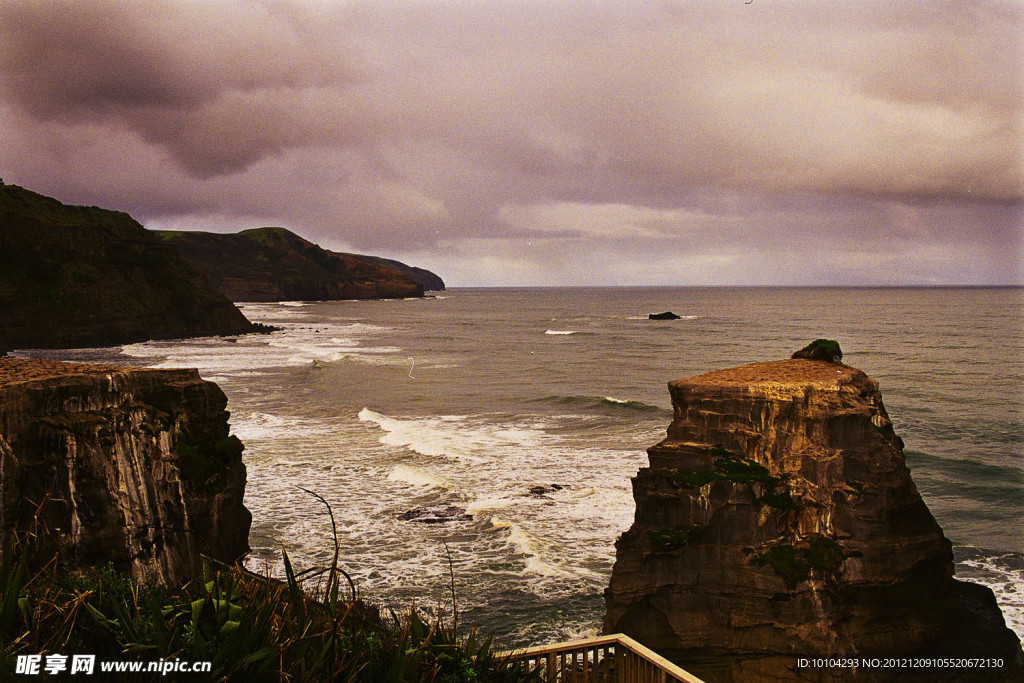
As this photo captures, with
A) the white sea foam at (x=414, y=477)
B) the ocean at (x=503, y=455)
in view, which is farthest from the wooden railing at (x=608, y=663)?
the white sea foam at (x=414, y=477)

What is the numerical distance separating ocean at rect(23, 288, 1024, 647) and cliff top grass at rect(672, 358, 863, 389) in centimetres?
519

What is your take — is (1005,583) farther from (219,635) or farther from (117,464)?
(117,464)

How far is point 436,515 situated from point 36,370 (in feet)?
33.6

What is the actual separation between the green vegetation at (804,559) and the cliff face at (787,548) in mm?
18

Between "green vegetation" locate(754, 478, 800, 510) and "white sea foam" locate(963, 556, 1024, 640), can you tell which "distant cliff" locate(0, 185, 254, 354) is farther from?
"white sea foam" locate(963, 556, 1024, 640)

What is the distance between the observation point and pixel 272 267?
154125 mm

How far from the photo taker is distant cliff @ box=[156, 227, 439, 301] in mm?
144500

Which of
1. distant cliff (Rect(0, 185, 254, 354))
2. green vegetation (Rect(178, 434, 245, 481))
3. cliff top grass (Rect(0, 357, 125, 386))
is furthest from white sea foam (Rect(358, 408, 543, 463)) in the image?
distant cliff (Rect(0, 185, 254, 354))

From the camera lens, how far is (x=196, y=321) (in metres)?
66.9

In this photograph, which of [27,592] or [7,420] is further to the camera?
[7,420]

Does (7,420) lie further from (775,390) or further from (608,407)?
(608,407)

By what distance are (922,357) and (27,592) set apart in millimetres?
63075

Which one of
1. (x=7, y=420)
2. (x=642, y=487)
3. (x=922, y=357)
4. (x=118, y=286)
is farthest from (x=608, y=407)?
(x=118, y=286)

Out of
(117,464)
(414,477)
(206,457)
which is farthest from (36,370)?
(414,477)
